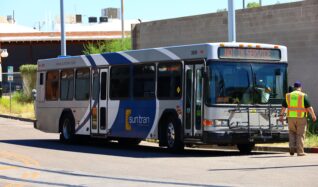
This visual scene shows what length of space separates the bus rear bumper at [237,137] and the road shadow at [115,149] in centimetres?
109

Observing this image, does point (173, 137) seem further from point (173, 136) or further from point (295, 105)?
point (295, 105)

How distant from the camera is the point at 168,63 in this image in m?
20.5

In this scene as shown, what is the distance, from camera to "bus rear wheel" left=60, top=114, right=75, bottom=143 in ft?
83.0

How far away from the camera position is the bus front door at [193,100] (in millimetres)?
19281

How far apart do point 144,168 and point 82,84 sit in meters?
8.67

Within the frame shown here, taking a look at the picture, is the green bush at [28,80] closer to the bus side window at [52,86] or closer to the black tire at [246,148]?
the bus side window at [52,86]

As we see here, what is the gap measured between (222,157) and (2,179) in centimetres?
631

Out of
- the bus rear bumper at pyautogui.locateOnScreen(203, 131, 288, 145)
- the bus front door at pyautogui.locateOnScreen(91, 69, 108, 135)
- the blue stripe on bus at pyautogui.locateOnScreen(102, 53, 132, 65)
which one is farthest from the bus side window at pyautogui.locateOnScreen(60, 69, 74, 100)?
the bus rear bumper at pyautogui.locateOnScreen(203, 131, 288, 145)

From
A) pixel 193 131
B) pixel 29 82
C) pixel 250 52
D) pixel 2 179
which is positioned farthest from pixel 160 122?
pixel 29 82

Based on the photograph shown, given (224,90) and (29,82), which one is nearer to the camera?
(224,90)

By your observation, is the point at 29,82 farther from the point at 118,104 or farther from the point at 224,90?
the point at 224,90

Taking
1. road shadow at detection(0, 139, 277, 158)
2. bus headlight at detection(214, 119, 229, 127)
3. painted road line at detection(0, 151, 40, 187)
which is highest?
bus headlight at detection(214, 119, 229, 127)

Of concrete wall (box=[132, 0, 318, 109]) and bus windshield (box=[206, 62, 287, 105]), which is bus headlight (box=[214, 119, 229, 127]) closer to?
bus windshield (box=[206, 62, 287, 105])

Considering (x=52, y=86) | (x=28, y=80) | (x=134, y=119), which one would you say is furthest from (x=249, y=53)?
(x=28, y=80)
